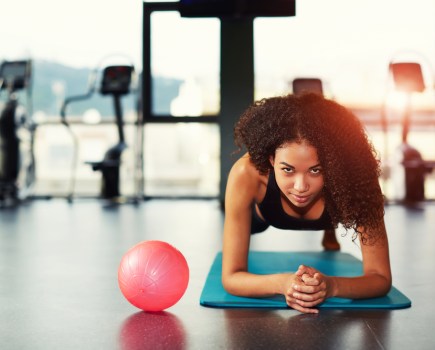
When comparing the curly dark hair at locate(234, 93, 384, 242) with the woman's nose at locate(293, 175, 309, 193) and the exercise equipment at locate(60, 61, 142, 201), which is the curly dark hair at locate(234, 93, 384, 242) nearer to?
the woman's nose at locate(293, 175, 309, 193)

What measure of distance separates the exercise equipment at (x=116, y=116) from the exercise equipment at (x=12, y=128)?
53 cm

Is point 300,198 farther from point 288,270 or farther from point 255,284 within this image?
point 288,270

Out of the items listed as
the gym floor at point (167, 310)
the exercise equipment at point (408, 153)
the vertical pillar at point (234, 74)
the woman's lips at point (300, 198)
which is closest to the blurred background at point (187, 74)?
the exercise equipment at point (408, 153)

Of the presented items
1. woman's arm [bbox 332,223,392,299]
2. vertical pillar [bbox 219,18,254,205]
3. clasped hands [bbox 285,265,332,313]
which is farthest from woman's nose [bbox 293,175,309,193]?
vertical pillar [bbox 219,18,254,205]

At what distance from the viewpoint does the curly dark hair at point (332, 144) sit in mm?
1731

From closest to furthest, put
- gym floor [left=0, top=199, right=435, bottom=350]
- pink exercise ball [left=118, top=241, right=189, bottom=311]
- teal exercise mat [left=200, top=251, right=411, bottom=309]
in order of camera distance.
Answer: gym floor [left=0, top=199, right=435, bottom=350] → pink exercise ball [left=118, top=241, right=189, bottom=311] → teal exercise mat [left=200, top=251, right=411, bottom=309]

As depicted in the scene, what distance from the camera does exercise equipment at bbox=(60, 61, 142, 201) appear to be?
604 centimetres

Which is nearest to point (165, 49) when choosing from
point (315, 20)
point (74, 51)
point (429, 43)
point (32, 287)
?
point (74, 51)

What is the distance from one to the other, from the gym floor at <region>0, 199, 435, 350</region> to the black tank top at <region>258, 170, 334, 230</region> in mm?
401

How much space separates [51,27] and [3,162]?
6.27 ft

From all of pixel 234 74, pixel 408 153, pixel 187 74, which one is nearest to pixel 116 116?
pixel 187 74

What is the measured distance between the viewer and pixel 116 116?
20.7ft

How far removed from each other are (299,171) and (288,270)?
86 cm

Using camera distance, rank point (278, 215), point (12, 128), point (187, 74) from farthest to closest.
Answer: point (187, 74)
point (12, 128)
point (278, 215)
